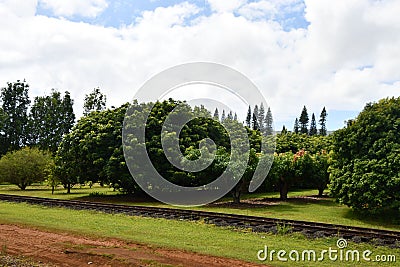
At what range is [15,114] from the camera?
67.0 metres

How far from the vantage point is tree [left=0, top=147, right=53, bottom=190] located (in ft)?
148

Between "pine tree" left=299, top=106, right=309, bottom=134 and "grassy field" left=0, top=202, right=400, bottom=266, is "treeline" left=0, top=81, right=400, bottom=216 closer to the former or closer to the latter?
"grassy field" left=0, top=202, right=400, bottom=266

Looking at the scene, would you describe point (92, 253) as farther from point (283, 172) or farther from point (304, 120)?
point (304, 120)

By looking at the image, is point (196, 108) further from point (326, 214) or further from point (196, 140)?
point (326, 214)

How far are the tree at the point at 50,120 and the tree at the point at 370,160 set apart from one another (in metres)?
52.1

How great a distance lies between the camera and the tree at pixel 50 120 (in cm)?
6506

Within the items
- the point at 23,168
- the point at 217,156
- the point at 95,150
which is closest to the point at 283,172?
the point at 217,156

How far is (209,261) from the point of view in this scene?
10562 millimetres

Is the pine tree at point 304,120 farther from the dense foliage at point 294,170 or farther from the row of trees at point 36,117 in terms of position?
the dense foliage at point 294,170

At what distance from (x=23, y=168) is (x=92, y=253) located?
37.4 metres

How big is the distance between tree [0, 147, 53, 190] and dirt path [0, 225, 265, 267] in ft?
108

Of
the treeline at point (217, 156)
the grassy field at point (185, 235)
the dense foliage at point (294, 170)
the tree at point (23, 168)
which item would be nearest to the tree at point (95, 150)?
the treeline at point (217, 156)

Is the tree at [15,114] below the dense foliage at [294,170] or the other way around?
the other way around

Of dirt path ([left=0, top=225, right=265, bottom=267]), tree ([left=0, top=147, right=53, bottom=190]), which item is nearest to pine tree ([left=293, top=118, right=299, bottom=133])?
tree ([left=0, top=147, right=53, bottom=190])
